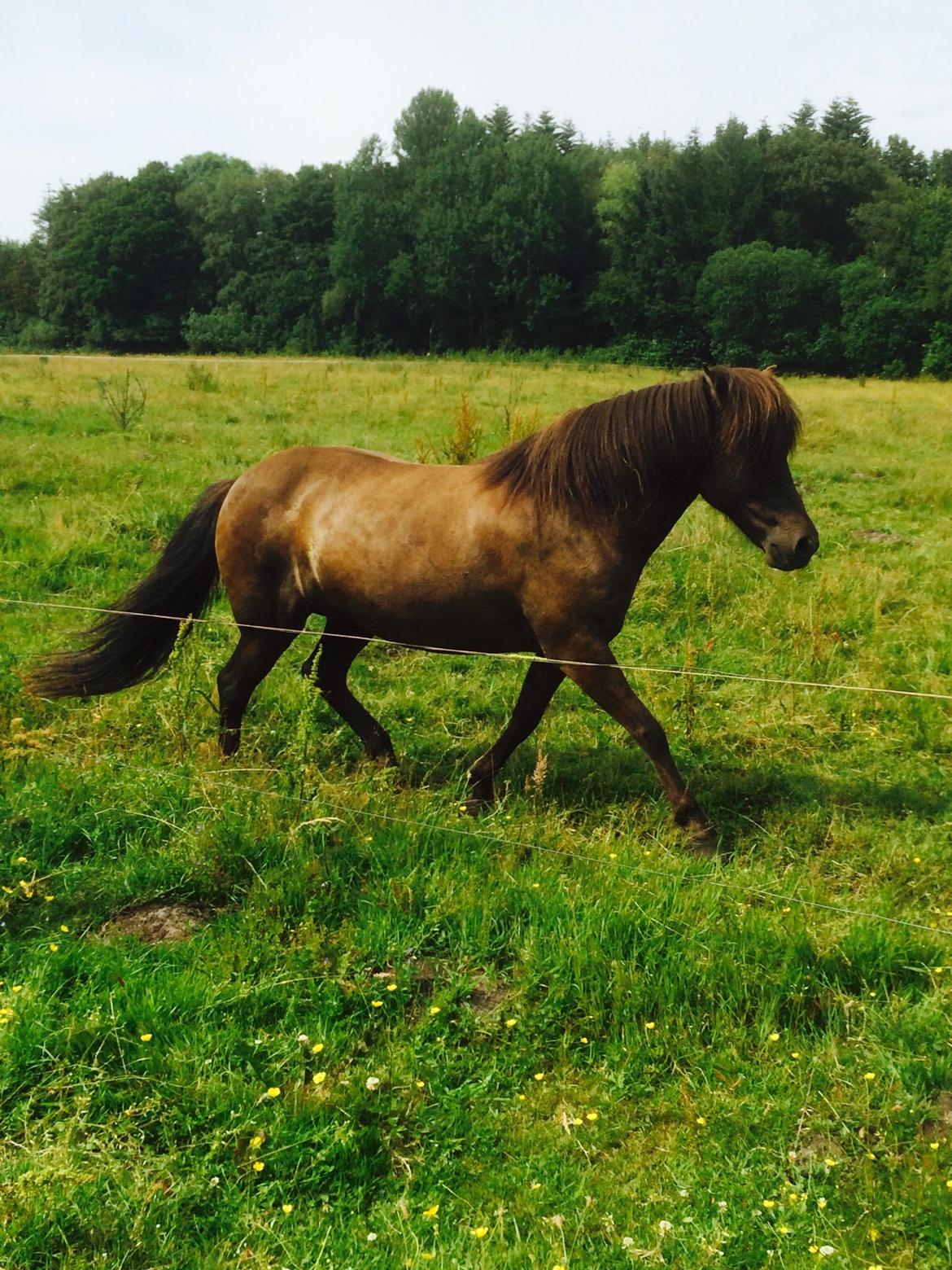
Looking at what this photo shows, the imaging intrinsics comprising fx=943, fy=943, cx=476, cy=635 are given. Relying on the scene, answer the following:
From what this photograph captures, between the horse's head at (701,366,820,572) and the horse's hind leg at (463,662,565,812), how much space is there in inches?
50.9

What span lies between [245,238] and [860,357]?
41094mm

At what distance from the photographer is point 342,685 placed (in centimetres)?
574

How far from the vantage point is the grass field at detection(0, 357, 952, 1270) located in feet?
8.61

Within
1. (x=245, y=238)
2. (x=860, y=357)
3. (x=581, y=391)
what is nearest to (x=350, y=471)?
(x=581, y=391)

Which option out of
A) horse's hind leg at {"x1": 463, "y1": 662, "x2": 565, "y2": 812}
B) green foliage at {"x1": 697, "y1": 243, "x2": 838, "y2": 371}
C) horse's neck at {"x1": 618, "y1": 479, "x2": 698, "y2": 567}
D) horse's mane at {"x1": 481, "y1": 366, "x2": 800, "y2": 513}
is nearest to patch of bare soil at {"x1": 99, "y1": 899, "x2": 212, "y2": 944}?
horse's hind leg at {"x1": 463, "y1": 662, "x2": 565, "y2": 812}

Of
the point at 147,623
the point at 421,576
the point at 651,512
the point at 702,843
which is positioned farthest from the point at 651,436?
the point at 147,623

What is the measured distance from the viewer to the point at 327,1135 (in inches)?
112

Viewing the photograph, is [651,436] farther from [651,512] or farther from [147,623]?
[147,623]

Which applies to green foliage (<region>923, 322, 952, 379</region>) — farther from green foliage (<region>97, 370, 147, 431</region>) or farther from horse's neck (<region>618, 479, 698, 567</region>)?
horse's neck (<region>618, 479, 698, 567</region>)

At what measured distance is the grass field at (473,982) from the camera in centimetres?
262

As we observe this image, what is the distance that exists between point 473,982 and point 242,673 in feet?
8.21

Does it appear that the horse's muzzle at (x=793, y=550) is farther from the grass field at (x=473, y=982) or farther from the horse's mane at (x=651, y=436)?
the grass field at (x=473, y=982)

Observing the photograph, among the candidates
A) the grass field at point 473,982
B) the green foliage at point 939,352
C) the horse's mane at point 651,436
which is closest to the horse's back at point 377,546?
the horse's mane at point 651,436

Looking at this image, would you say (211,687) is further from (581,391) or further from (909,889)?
(581,391)
